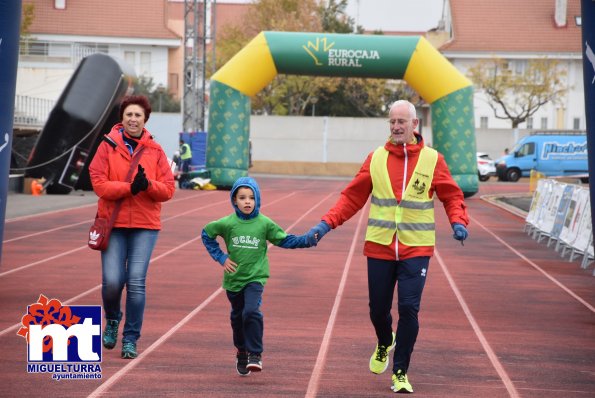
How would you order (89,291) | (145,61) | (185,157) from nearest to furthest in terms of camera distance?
(89,291)
(185,157)
(145,61)

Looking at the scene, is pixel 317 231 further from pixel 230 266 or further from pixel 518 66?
pixel 518 66

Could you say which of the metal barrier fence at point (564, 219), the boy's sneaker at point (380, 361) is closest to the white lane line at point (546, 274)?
the metal barrier fence at point (564, 219)

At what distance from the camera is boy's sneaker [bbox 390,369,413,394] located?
7.41m

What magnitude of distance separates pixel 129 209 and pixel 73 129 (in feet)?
76.4

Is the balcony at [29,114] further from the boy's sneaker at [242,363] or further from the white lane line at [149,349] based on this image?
the boy's sneaker at [242,363]

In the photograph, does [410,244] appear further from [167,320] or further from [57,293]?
[57,293]

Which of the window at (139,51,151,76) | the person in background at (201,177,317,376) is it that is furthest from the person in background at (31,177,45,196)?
the window at (139,51,151,76)

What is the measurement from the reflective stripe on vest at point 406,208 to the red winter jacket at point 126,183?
1549 millimetres

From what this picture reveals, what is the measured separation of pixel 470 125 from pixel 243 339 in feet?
87.1

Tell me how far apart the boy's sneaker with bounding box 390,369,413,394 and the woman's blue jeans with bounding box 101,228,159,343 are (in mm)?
1980

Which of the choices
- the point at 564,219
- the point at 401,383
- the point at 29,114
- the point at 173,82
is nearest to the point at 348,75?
the point at 29,114

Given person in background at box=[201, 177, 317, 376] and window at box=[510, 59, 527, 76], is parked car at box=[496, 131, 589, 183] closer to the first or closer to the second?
window at box=[510, 59, 527, 76]

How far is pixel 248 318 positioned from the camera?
303 inches

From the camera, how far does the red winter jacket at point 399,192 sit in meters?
7.65
